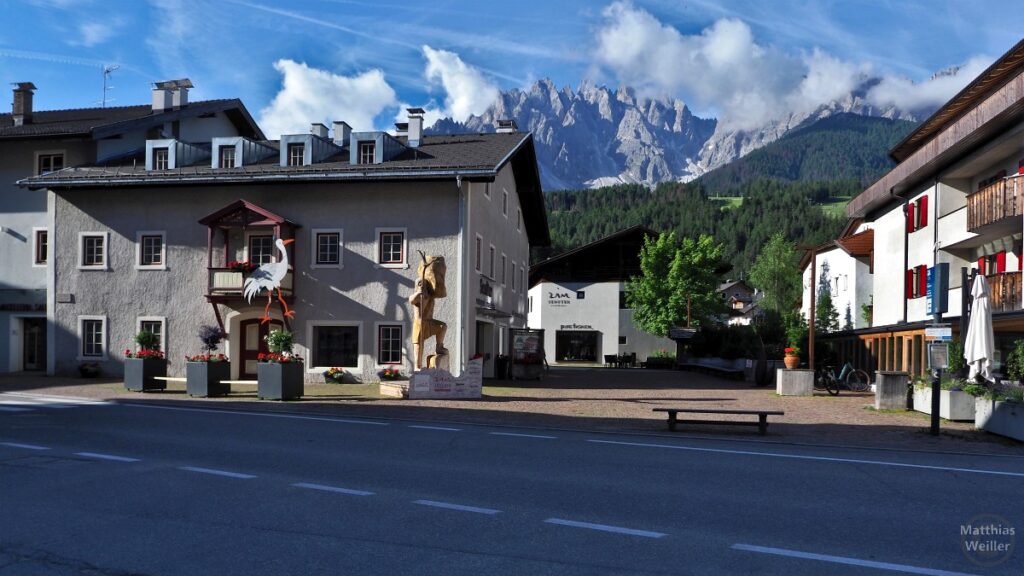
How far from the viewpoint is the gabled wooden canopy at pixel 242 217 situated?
2694 cm

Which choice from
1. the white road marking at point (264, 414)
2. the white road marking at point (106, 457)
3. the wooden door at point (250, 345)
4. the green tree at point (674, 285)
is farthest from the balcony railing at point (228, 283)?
the green tree at point (674, 285)

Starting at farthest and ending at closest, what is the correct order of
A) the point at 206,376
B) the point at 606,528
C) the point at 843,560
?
the point at 206,376 < the point at 606,528 < the point at 843,560

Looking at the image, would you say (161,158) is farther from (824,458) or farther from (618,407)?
(824,458)

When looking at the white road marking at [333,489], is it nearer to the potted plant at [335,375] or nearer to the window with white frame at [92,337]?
the potted plant at [335,375]

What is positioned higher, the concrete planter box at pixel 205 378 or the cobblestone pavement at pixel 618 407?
the concrete planter box at pixel 205 378

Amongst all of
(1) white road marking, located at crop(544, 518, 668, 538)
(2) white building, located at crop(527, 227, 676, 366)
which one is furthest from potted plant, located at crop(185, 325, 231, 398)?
(2) white building, located at crop(527, 227, 676, 366)

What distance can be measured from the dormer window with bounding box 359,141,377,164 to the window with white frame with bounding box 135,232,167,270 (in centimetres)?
678

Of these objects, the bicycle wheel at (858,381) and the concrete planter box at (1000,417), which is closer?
the concrete planter box at (1000,417)

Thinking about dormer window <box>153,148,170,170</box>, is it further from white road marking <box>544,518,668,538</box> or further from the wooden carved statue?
white road marking <box>544,518,668,538</box>

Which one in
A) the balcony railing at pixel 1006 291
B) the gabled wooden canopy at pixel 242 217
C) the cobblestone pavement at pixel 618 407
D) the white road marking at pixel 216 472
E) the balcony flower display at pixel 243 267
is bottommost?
the cobblestone pavement at pixel 618 407

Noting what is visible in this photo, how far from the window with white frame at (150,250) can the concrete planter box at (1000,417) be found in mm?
23292

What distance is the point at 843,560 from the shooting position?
20.3 feet

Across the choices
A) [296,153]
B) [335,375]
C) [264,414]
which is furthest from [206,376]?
[296,153]

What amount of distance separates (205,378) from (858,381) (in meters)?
19.4
